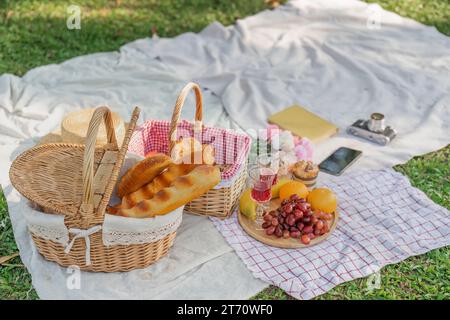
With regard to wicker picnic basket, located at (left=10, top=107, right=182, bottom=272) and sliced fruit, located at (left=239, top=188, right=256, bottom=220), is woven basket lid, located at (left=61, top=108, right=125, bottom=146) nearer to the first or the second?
wicker picnic basket, located at (left=10, top=107, right=182, bottom=272)

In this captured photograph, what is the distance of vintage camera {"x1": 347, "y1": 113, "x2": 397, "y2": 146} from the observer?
4.03 m

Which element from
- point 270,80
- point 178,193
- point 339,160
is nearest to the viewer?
point 178,193

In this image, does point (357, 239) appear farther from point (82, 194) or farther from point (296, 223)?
point (82, 194)

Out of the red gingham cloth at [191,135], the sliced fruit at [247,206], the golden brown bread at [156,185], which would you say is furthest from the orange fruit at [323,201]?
the golden brown bread at [156,185]

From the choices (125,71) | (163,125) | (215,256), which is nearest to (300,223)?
(215,256)

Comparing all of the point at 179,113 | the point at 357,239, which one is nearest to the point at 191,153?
the point at 179,113

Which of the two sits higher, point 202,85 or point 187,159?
point 187,159

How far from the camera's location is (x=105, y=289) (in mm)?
2883

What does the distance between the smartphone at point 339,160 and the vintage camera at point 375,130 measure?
0.24 meters

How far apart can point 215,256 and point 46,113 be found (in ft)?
5.95

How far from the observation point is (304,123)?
13.8 ft

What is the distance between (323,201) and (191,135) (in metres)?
0.82
